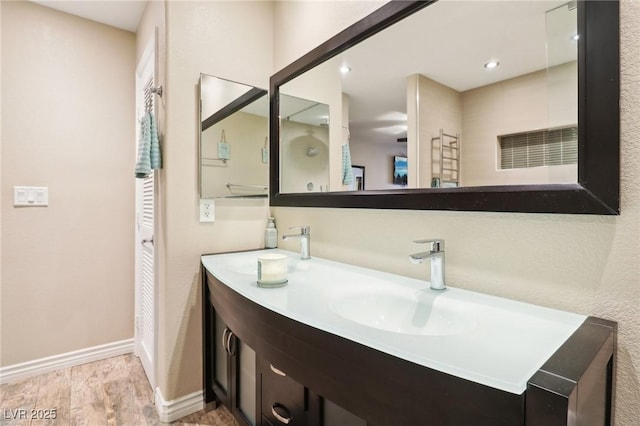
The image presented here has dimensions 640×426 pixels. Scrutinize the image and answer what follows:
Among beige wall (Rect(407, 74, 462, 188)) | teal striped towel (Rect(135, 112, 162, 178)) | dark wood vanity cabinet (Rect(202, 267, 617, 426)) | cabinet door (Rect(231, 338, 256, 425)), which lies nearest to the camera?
dark wood vanity cabinet (Rect(202, 267, 617, 426))

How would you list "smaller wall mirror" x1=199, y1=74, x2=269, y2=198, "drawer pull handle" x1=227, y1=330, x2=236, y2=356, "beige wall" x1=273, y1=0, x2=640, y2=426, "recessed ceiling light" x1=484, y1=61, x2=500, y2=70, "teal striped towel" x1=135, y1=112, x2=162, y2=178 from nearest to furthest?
"beige wall" x1=273, y1=0, x2=640, y2=426
"recessed ceiling light" x1=484, y1=61, x2=500, y2=70
"drawer pull handle" x1=227, y1=330, x2=236, y2=356
"teal striped towel" x1=135, y1=112, x2=162, y2=178
"smaller wall mirror" x1=199, y1=74, x2=269, y2=198

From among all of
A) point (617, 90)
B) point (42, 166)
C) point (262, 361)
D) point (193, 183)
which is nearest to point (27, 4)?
point (42, 166)

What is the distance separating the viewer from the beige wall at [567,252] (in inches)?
27.5

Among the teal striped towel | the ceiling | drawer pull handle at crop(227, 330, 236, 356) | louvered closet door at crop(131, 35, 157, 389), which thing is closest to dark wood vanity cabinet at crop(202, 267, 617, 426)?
drawer pull handle at crop(227, 330, 236, 356)

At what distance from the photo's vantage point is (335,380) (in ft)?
2.34

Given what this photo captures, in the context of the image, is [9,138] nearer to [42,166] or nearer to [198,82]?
[42,166]

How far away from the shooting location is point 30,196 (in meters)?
2.08

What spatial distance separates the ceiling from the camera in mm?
2068

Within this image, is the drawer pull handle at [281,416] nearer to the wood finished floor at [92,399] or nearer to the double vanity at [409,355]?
the double vanity at [409,355]

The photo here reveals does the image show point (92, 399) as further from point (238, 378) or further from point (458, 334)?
point (458, 334)

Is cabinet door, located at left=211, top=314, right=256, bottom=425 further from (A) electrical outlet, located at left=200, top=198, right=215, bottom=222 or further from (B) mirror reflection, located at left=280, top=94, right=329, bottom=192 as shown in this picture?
(B) mirror reflection, located at left=280, top=94, right=329, bottom=192

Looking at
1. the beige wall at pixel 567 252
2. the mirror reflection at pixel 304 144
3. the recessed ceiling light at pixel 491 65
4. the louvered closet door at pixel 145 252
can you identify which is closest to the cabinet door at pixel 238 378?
the louvered closet door at pixel 145 252

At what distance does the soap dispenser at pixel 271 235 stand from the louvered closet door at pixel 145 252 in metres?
0.67

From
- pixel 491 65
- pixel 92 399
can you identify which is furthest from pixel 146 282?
pixel 491 65
